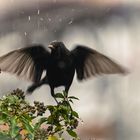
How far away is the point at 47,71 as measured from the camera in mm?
2594

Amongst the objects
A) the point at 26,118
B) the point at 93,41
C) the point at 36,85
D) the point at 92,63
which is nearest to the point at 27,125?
the point at 26,118

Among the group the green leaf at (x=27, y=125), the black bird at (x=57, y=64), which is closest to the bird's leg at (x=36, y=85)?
the black bird at (x=57, y=64)

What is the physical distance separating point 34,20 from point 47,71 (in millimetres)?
598

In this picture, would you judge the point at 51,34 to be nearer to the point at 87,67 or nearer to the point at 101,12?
the point at 101,12

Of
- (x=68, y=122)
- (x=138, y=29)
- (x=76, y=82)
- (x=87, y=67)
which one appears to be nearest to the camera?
(x=68, y=122)

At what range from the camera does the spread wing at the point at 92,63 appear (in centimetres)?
235

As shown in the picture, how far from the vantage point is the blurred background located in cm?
296

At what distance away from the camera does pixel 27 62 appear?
96.6 inches

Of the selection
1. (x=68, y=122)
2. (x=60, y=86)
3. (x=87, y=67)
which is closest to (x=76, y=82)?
(x=60, y=86)

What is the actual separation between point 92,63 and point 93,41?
60cm

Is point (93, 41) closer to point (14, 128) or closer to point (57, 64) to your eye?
point (57, 64)

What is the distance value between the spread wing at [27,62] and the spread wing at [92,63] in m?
0.14

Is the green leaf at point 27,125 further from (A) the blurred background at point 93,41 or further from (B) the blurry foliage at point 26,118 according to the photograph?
(A) the blurred background at point 93,41

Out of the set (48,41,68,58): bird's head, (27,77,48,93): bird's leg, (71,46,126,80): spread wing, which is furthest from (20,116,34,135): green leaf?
(27,77,48,93): bird's leg
